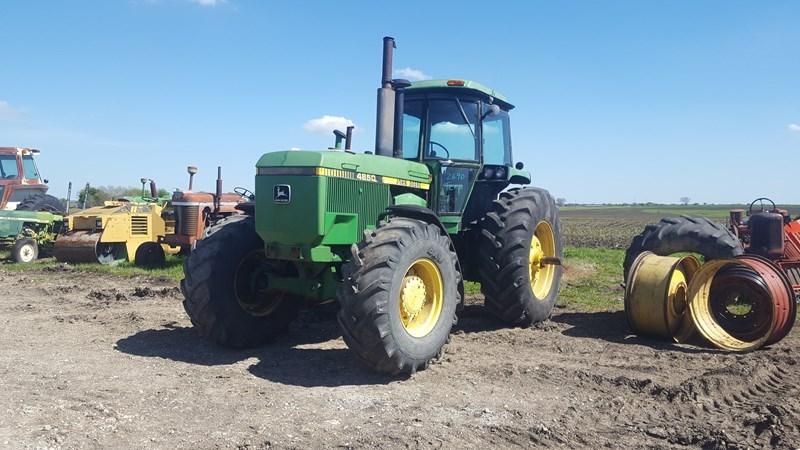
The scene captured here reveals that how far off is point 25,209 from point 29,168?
194cm

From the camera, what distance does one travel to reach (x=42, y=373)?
17.9 ft

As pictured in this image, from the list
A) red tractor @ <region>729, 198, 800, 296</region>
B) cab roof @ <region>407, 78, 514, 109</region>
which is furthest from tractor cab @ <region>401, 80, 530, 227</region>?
red tractor @ <region>729, 198, 800, 296</region>

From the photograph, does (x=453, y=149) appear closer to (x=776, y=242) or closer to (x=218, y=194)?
(x=776, y=242)

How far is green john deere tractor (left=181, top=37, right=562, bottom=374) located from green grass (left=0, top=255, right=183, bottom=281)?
602 cm

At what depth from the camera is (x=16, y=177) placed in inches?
732

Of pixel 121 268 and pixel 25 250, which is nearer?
pixel 121 268

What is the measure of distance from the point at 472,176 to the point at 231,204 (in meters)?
8.32

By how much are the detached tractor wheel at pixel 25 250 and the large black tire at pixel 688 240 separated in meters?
13.0

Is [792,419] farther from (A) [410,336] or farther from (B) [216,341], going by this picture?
(B) [216,341]

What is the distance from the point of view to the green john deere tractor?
5270 mm

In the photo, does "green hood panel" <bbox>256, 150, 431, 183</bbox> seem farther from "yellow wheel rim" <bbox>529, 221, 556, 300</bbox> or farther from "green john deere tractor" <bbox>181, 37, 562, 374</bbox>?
"yellow wheel rim" <bbox>529, 221, 556, 300</bbox>

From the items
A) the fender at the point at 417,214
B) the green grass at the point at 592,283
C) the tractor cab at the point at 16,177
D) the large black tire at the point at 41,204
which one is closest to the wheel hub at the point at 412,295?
the fender at the point at 417,214

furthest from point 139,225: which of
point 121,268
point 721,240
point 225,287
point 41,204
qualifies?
point 721,240

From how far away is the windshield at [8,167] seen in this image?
18562mm
